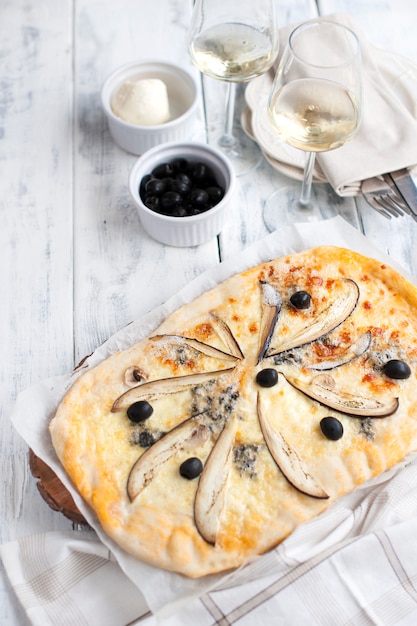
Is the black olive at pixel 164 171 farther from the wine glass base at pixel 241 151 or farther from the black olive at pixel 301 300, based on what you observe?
the black olive at pixel 301 300

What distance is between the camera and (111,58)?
3.95 metres

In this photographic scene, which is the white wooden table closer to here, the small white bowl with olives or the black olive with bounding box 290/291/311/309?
the small white bowl with olives

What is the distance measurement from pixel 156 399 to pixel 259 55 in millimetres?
1574

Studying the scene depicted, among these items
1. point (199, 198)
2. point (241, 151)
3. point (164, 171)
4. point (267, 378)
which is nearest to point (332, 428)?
point (267, 378)

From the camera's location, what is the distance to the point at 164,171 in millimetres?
3236

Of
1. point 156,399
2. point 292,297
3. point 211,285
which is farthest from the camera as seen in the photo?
point 211,285

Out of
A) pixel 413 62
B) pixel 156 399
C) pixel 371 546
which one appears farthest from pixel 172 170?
pixel 371 546

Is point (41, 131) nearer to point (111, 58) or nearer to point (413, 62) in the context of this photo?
point (111, 58)

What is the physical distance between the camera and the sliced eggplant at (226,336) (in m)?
2.63

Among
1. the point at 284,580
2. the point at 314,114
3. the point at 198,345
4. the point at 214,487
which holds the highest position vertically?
the point at 314,114

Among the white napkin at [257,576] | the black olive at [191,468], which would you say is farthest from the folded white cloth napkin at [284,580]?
the black olive at [191,468]

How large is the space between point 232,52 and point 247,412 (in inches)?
62.6

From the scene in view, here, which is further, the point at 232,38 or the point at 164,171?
the point at 164,171

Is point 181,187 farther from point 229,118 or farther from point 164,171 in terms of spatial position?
point 229,118
